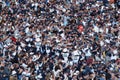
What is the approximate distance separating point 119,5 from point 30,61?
499 centimetres

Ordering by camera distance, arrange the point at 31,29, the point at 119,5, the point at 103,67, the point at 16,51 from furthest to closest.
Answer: the point at 119,5, the point at 31,29, the point at 16,51, the point at 103,67

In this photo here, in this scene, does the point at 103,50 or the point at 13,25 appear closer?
the point at 103,50

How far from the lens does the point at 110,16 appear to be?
555 inches

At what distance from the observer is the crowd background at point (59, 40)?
11.8 m

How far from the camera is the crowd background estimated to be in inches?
463

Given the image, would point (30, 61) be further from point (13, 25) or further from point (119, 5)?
point (119, 5)

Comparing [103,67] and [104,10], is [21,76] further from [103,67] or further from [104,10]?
[104,10]

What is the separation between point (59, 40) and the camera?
13047mm

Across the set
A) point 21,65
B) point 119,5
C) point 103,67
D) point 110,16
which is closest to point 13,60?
point 21,65

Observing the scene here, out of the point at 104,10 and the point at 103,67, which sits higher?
the point at 104,10

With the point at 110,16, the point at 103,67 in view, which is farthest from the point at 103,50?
the point at 110,16

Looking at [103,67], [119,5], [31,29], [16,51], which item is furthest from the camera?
[119,5]

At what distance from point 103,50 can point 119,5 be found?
324 cm

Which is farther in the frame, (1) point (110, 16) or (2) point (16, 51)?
(1) point (110, 16)
